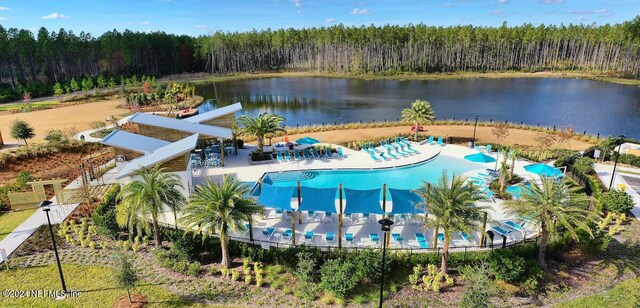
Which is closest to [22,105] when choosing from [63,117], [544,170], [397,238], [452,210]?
[63,117]

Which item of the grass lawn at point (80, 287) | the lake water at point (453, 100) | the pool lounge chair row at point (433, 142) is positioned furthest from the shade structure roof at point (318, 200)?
the lake water at point (453, 100)

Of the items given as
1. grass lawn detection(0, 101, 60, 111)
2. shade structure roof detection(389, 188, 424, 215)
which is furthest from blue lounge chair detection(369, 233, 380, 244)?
grass lawn detection(0, 101, 60, 111)

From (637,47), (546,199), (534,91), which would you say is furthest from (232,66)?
(546,199)

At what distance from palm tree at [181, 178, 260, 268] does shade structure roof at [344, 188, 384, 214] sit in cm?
465

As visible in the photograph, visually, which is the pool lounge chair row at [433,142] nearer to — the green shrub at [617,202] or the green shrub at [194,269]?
the green shrub at [617,202]

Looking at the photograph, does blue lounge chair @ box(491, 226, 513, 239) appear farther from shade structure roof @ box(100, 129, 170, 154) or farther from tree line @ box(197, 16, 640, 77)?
tree line @ box(197, 16, 640, 77)

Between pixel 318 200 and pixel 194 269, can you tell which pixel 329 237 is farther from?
pixel 194 269

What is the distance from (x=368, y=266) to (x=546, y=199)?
304 inches

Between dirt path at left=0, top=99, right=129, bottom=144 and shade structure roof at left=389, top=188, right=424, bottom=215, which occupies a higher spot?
shade structure roof at left=389, top=188, right=424, bottom=215

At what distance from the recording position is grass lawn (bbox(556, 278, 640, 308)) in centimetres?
1392

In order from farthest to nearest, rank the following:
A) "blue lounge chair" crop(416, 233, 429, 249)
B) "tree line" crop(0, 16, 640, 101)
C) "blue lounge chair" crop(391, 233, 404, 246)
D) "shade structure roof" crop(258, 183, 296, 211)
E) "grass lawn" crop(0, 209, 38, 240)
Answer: "tree line" crop(0, 16, 640, 101), "grass lawn" crop(0, 209, 38, 240), "shade structure roof" crop(258, 183, 296, 211), "blue lounge chair" crop(391, 233, 404, 246), "blue lounge chair" crop(416, 233, 429, 249)

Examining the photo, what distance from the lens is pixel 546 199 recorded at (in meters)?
15.2

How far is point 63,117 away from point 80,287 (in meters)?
47.8

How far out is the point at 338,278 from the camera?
14508 mm
